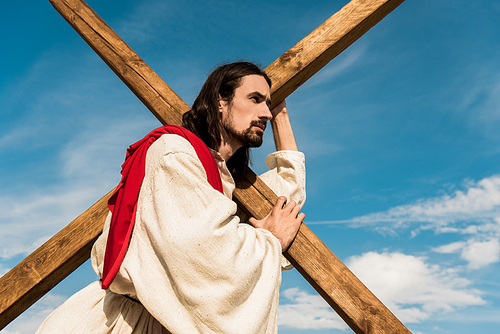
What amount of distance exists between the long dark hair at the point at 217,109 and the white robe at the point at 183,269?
0.58 m

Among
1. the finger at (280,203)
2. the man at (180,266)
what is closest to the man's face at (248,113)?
the finger at (280,203)

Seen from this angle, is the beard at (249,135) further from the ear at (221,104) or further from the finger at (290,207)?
the finger at (290,207)

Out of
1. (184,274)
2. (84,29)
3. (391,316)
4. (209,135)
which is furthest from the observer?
(84,29)

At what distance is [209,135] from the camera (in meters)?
2.12

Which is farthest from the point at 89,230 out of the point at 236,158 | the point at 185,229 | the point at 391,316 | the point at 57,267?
the point at 391,316

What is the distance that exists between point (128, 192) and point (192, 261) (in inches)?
17.3

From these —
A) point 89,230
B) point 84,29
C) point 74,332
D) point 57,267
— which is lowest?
point 74,332

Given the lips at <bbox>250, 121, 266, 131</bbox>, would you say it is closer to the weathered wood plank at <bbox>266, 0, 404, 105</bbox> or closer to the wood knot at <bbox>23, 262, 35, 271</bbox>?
the weathered wood plank at <bbox>266, 0, 404, 105</bbox>

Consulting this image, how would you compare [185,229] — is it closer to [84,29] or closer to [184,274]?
[184,274]

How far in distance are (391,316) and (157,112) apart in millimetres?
1820

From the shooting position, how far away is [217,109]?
219cm

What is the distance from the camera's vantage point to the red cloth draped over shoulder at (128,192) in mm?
1380

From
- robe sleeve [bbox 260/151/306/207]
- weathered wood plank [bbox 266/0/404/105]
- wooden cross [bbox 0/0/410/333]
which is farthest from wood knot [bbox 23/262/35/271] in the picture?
weathered wood plank [bbox 266/0/404/105]

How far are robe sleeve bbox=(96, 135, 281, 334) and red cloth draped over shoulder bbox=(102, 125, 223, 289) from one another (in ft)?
0.11
